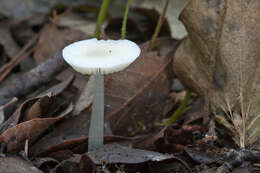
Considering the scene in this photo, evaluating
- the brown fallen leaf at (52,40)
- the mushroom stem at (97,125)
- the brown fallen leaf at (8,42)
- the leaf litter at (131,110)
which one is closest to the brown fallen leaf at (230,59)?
the leaf litter at (131,110)

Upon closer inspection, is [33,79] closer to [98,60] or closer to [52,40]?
[52,40]

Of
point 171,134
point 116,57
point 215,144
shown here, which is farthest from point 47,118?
point 215,144

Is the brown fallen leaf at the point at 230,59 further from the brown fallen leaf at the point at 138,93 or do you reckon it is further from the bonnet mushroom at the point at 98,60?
the bonnet mushroom at the point at 98,60

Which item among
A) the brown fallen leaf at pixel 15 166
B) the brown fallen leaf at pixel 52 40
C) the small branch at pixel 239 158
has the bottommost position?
the brown fallen leaf at pixel 15 166

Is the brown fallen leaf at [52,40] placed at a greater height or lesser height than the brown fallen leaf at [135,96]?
greater

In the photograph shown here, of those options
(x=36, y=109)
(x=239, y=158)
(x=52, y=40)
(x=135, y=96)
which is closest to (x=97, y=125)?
(x=36, y=109)

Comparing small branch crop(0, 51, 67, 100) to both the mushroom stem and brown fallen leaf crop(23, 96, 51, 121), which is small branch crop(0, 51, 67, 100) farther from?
the mushroom stem

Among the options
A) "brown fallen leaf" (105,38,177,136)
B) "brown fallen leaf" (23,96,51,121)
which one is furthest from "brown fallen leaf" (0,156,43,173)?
"brown fallen leaf" (105,38,177,136)

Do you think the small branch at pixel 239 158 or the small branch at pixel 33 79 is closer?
the small branch at pixel 239 158
